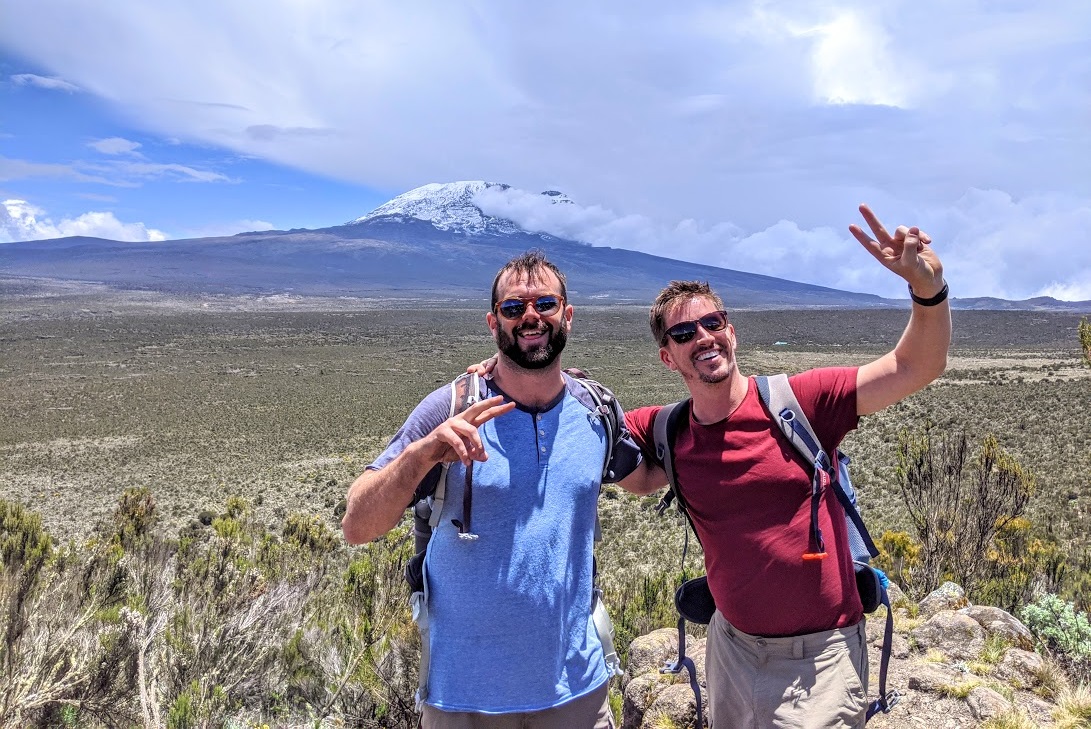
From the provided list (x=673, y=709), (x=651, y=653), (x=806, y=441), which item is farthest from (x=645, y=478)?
(x=651, y=653)

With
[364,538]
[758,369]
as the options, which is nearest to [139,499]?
[364,538]

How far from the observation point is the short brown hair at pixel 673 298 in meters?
2.28

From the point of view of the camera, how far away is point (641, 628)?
562cm

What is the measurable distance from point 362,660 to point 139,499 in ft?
18.3

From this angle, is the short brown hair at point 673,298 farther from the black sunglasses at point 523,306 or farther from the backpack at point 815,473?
the black sunglasses at point 523,306

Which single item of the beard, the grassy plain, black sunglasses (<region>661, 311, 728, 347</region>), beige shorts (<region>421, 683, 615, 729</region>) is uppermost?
black sunglasses (<region>661, 311, 728, 347</region>)

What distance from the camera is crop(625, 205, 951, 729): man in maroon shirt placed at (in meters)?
1.98

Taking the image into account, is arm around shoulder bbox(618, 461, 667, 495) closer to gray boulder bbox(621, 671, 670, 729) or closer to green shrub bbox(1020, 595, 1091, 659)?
gray boulder bbox(621, 671, 670, 729)

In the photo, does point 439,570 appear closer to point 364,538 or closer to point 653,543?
point 364,538

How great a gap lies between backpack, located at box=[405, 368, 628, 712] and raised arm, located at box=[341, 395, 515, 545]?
0.30ft

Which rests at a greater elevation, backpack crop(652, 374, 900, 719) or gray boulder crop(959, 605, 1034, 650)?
backpack crop(652, 374, 900, 719)

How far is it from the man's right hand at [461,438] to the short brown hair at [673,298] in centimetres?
83

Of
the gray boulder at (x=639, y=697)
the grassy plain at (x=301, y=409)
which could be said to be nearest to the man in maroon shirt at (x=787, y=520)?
the gray boulder at (x=639, y=697)

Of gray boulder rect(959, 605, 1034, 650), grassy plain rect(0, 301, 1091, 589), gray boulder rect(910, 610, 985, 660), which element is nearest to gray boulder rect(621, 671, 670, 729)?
gray boulder rect(910, 610, 985, 660)
